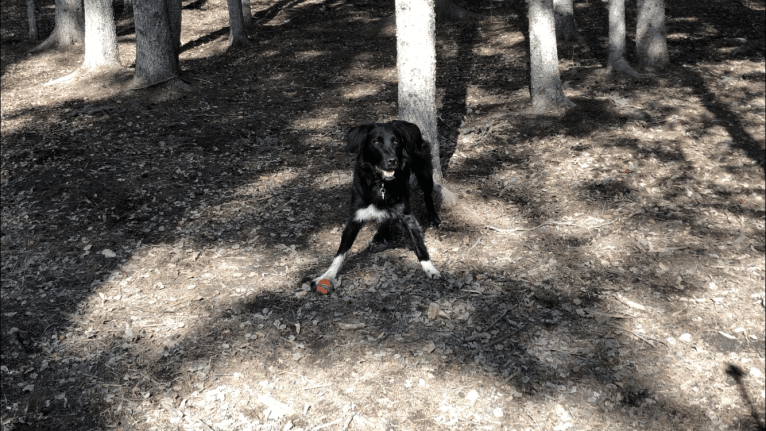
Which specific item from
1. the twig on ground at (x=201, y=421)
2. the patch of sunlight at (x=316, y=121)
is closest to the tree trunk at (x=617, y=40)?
the patch of sunlight at (x=316, y=121)

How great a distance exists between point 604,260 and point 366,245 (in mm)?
2689

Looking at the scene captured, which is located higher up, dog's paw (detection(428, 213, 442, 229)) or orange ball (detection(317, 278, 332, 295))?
dog's paw (detection(428, 213, 442, 229))

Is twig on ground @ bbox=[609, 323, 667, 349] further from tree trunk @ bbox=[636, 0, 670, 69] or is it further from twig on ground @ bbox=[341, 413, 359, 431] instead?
tree trunk @ bbox=[636, 0, 670, 69]

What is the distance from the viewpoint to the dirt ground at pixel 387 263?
4.68m

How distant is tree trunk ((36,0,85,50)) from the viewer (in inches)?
607

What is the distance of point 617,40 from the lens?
11.1 m

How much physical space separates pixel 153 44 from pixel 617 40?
363 inches

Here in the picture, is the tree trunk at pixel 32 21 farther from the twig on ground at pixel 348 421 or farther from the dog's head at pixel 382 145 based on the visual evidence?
the twig on ground at pixel 348 421

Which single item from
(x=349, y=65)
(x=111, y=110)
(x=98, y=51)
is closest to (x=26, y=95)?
(x=98, y=51)

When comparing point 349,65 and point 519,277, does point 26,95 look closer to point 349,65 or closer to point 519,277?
point 349,65

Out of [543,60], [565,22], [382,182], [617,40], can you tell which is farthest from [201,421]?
[565,22]

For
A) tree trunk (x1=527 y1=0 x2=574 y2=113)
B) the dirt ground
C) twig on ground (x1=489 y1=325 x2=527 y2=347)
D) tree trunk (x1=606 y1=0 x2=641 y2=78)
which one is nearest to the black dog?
the dirt ground

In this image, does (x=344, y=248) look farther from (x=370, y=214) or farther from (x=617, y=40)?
(x=617, y=40)

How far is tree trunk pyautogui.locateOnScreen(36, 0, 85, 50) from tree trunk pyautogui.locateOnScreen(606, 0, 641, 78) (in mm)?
13418
